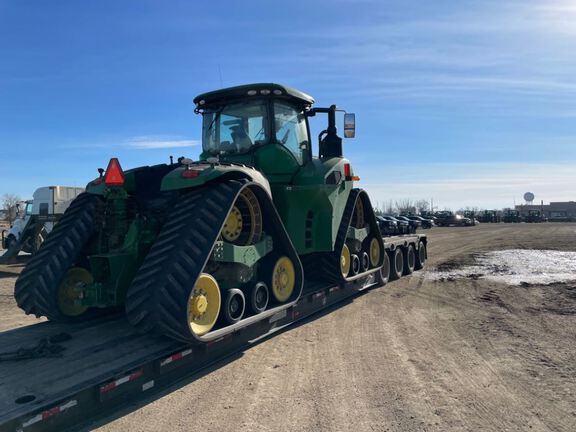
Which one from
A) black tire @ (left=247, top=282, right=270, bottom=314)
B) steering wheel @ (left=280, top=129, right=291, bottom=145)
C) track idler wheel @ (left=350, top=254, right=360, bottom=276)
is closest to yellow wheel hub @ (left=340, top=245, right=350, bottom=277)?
track idler wheel @ (left=350, top=254, right=360, bottom=276)

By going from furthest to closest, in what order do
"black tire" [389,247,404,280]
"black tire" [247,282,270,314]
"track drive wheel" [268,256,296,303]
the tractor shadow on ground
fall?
"black tire" [389,247,404,280] → "track drive wheel" [268,256,296,303] → "black tire" [247,282,270,314] → the tractor shadow on ground

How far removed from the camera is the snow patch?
480 inches

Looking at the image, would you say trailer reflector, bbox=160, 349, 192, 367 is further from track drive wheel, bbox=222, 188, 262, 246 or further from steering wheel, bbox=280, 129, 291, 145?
steering wheel, bbox=280, 129, 291, 145

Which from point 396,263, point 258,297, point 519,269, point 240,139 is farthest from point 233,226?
point 519,269

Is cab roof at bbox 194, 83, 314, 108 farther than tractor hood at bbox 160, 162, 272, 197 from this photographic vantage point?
Yes

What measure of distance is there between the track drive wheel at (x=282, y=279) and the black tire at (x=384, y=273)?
15.2 feet

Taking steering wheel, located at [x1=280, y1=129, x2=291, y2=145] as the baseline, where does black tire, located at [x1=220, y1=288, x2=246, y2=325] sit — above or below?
below

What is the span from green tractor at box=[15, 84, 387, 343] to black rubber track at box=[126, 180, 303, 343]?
0.01 meters

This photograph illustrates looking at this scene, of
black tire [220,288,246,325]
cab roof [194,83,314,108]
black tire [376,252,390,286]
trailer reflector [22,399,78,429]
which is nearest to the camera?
trailer reflector [22,399,78,429]

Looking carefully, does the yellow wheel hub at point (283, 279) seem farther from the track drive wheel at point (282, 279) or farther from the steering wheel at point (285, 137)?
the steering wheel at point (285, 137)

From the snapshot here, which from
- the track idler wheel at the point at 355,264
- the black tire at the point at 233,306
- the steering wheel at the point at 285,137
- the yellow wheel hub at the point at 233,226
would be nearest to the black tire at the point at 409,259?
the track idler wheel at the point at 355,264

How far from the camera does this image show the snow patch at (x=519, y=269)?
12.2 m

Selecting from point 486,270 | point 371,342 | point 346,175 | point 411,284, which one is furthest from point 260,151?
point 486,270

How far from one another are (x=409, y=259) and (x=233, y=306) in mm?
8947
